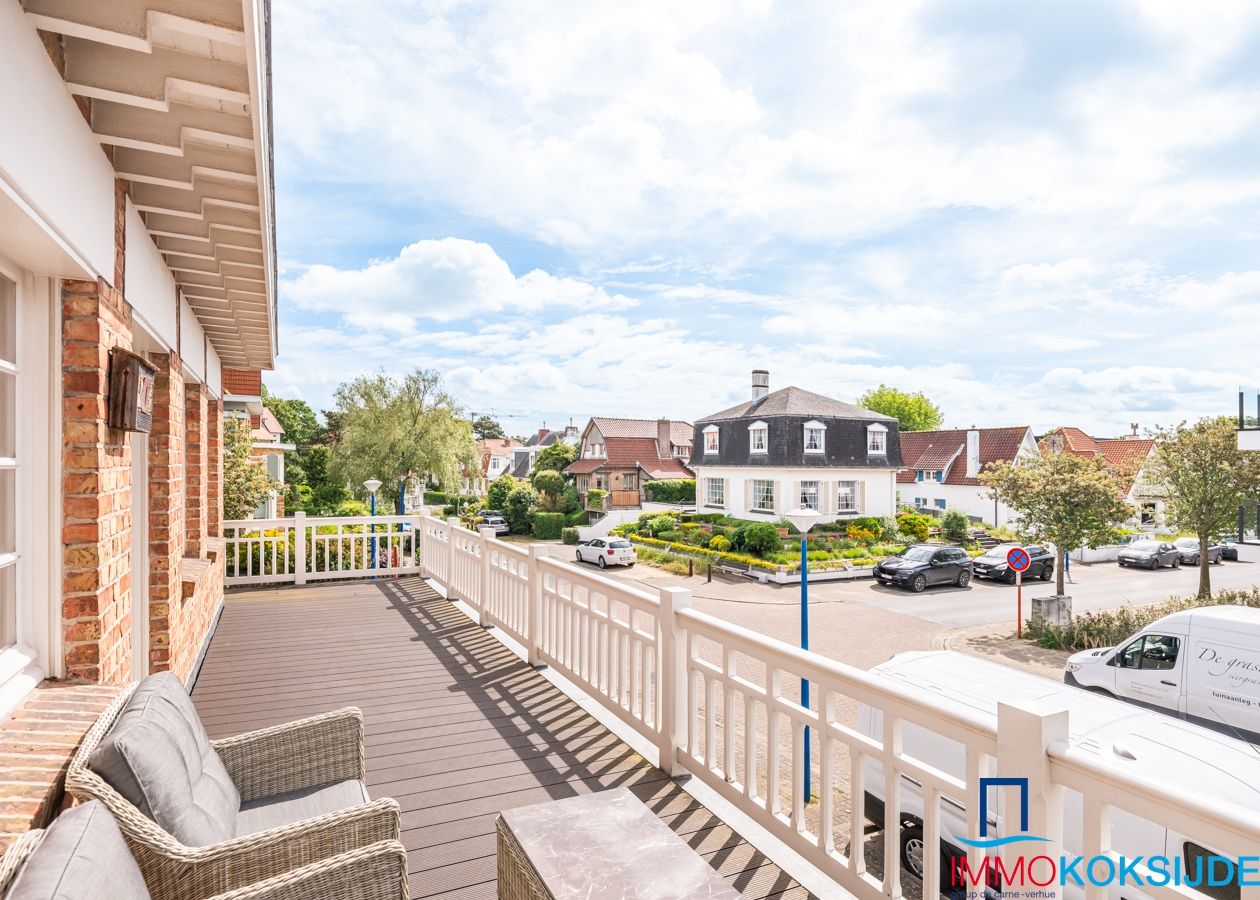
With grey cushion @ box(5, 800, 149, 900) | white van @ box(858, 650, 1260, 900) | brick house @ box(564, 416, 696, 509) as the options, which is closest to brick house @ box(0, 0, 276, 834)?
grey cushion @ box(5, 800, 149, 900)

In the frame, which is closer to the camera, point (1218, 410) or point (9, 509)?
point (9, 509)

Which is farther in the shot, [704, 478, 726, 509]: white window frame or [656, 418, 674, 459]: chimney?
[656, 418, 674, 459]: chimney

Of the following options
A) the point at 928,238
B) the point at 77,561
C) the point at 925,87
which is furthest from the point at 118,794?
the point at 928,238

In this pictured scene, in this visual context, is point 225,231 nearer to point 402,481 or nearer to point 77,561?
point 77,561

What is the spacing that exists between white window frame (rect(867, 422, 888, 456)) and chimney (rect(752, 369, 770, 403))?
460cm

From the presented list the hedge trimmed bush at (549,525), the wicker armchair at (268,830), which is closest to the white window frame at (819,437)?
the hedge trimmed bush at (549,525)

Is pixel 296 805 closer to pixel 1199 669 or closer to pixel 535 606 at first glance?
pixel 535 606

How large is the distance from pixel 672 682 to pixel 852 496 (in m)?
24.8

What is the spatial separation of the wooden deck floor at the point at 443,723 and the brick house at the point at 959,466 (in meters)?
29.5

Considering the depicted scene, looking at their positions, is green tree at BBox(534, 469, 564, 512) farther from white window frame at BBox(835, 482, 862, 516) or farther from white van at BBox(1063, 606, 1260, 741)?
white van at BBox(1063, 606, 1260, 741)

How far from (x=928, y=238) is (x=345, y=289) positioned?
28989 millimetres

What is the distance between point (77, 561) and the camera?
238 cm

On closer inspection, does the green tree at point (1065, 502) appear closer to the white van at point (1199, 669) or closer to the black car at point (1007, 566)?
the black car at point (1007, 566)

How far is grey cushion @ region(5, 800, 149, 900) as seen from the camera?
1.07 meters
